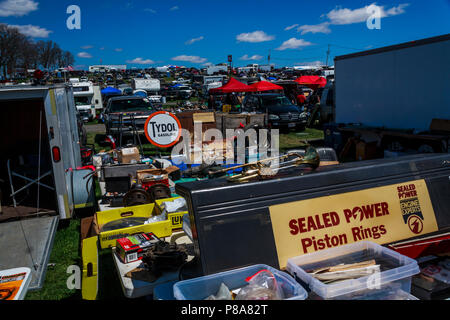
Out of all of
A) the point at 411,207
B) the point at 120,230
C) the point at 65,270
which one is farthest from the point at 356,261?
the point at 65,270

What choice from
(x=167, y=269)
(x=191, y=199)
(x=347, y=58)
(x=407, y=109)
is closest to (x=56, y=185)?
(x=167, y=269)

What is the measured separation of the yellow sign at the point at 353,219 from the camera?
2438mm

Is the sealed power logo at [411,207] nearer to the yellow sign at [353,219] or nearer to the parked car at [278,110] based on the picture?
the yellow sign at [353,219]

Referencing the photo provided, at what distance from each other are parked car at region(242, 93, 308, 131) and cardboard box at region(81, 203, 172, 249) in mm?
11772

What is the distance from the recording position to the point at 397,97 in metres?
10.4

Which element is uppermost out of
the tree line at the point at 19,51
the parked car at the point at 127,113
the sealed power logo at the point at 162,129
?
the tree line at the point at 19,51

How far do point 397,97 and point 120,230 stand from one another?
9.61 metres

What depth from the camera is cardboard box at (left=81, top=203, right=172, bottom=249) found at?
362cm

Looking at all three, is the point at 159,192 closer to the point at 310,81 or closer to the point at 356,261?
the point at 356,261

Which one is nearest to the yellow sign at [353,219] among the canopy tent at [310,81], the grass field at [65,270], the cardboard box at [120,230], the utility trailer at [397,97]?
the cardboard box at [120,230]

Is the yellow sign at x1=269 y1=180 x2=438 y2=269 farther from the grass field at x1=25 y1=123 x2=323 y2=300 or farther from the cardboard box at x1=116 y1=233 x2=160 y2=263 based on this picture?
the grass field at x1=25 y1=123 x2=323 y2=300

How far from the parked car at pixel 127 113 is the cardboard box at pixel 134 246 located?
9.53 meters
